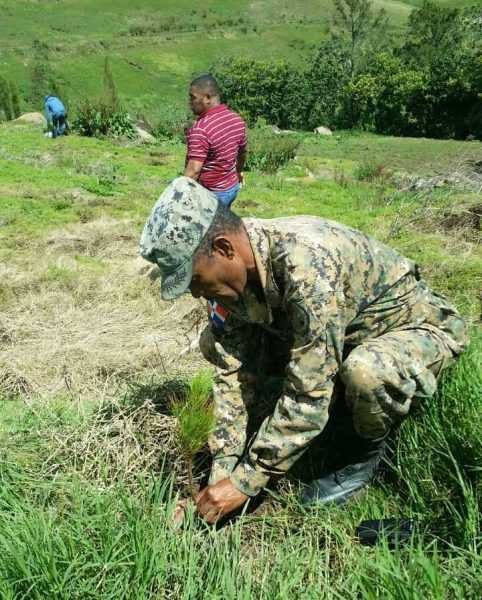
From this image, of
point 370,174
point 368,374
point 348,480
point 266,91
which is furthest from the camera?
point 266,91

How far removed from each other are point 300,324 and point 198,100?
9.63ft

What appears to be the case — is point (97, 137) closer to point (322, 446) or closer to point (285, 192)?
point (285, 192)

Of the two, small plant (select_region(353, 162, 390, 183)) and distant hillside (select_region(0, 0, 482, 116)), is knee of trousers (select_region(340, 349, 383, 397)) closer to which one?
small plant (select_region(353, 162, 390, 183))

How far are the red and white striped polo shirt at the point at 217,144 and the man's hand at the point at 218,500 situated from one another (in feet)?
9.49

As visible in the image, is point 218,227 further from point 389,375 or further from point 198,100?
point 198,100

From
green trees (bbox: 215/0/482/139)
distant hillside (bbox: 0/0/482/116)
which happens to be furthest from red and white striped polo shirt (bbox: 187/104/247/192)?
distant hillside (bbox: 0/0/482/116)

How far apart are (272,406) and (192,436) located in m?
0.71

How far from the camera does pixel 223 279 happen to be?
1855mm

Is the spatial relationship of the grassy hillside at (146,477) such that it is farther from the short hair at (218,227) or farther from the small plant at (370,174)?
the small plant at (370,174)

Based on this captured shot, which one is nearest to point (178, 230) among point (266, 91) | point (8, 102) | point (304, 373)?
point (304, 373)

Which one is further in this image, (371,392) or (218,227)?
(371,392)

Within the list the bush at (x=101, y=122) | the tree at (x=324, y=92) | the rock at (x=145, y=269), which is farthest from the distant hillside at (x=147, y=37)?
the rock at (x=145, y=269)

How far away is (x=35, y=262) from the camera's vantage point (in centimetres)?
513

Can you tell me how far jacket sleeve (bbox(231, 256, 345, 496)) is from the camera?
72.2 inches
